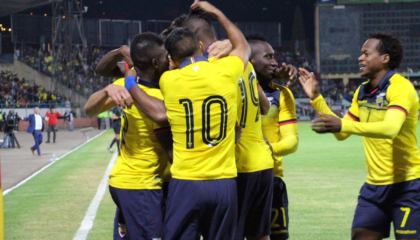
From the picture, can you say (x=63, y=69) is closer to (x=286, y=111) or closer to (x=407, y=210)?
(x=286, y=111)

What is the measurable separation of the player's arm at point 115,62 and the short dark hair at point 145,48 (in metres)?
0.47

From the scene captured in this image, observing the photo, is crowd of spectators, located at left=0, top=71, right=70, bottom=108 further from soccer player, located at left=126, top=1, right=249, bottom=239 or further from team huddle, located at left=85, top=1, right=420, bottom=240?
soccer player, located at left=126, top=1, right=249, bottom=239

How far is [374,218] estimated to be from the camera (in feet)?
18.1

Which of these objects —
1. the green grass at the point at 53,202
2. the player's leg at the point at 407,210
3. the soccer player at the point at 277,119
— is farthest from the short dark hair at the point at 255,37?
the green grass at the point at 53,202

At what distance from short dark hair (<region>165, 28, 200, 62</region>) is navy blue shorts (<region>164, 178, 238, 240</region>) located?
914mm

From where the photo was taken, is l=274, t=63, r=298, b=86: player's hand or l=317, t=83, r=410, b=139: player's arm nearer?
l=317, t=83, r=410, b=139: player's arm

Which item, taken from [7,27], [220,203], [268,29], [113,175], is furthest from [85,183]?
[268,29]

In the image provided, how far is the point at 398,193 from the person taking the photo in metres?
5.48

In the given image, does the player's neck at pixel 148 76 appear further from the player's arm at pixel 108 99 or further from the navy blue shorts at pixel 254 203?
the navy blue shorts at pixel 254 203

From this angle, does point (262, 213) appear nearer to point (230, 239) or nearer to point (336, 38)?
point (230, 239)

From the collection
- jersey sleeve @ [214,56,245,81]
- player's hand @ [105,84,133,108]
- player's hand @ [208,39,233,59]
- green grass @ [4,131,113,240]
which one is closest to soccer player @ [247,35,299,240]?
player's hand @ [208,39,233,59]

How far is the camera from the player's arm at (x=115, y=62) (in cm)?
537

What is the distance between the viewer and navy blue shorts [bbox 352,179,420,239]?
535cm

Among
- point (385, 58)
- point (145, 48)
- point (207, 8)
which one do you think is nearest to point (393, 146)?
point (385, 58)
